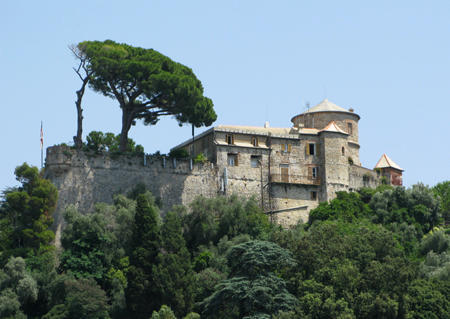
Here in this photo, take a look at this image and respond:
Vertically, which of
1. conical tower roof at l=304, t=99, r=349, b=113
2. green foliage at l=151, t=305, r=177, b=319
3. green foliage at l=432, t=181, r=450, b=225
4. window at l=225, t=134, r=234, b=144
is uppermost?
conical tower roof at l=304, t=99, r=349, b=113

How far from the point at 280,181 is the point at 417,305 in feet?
64.0

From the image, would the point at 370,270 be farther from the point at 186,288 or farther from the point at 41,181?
the point at 41,181

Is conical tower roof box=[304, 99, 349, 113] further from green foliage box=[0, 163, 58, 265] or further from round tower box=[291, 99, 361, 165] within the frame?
green foliage box=[0, 163, 58, 265]

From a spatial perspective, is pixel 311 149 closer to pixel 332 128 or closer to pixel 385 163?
pixel 332 128

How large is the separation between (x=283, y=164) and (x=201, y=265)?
44.8ft

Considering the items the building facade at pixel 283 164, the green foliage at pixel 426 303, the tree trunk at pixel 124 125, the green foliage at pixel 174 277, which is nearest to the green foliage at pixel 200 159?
the building facade at pixel 283 164

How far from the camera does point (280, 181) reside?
2643 inches

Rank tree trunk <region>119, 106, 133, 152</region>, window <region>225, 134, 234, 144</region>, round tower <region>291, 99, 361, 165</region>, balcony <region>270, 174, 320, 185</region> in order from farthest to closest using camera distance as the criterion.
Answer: round tower <region>291, 99, 361, 165</region>
balcony <region>270, 174, 320, 185</region>
window <region>225, 134, 234, 144</region>
tree trunk <region>119, 106, 133, 152</region>

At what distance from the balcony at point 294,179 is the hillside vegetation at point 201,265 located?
437cm

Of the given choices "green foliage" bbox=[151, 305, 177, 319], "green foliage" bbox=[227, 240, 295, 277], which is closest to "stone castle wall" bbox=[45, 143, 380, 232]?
"green foliage" bbox=[151, 305, 177, 319]

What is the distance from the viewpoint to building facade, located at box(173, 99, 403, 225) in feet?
217

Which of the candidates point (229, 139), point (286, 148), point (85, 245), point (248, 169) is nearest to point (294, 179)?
point (286, 148)

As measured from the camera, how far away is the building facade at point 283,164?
6625cm

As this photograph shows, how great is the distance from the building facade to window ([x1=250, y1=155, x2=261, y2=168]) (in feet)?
0.23
